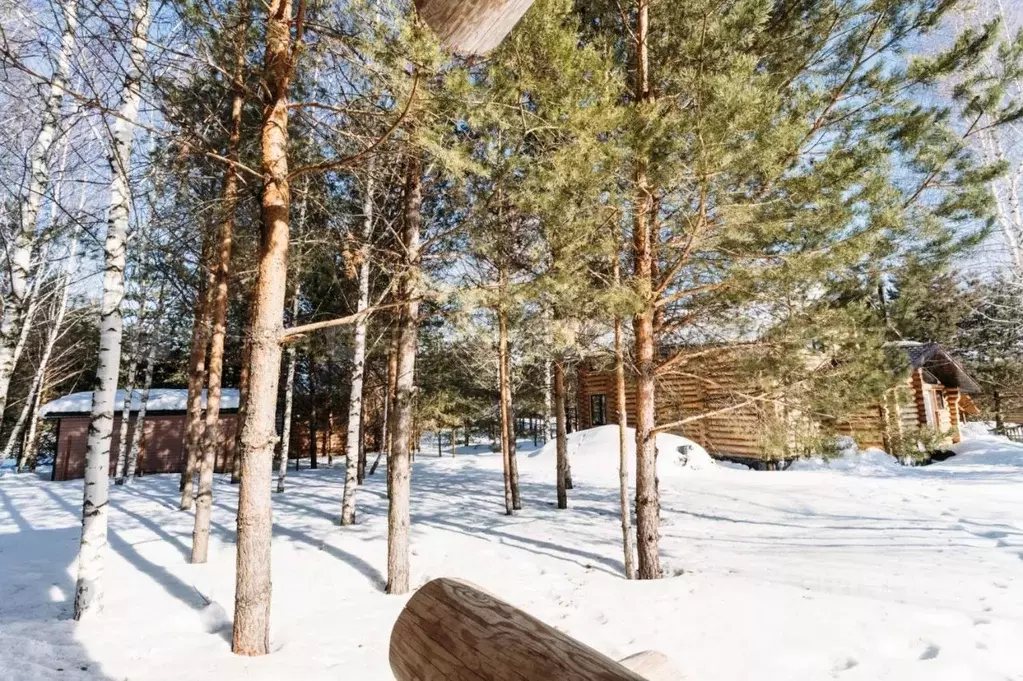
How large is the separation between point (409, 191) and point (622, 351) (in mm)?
3672

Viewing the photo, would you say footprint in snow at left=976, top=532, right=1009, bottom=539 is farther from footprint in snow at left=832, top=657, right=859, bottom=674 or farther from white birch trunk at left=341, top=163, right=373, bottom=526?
white birch trunk at left=341, top=163, right=373, bottom=526

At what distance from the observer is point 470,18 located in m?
0.70

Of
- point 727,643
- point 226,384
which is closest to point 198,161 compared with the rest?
point 727,643

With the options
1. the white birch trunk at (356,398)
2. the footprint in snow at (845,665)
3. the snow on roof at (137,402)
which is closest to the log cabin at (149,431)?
the snow on roof at (137,402)

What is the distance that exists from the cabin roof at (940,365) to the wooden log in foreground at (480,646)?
66.2ft

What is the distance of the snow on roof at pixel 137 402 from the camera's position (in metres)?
17.9

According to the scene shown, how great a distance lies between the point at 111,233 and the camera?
5.50m

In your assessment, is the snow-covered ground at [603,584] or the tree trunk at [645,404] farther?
the tree trunk at [645,404]

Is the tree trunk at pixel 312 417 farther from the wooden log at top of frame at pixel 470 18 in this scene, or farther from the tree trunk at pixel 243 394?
the wooden log at top of frame at pixel 470 18

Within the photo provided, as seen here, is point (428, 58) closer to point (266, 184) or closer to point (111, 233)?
point (266, 184)

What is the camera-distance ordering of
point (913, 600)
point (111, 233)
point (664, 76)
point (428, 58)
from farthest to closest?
point (664, 76) < point (111, 233) < point (913, 600) < point (428, 58)

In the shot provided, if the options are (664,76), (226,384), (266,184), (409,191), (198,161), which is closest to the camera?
(266,184)

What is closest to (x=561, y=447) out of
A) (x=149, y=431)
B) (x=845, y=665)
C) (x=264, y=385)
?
(x=845, y=665)

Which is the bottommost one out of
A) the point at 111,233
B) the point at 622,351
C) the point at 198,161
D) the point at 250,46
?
the point at 622,351
